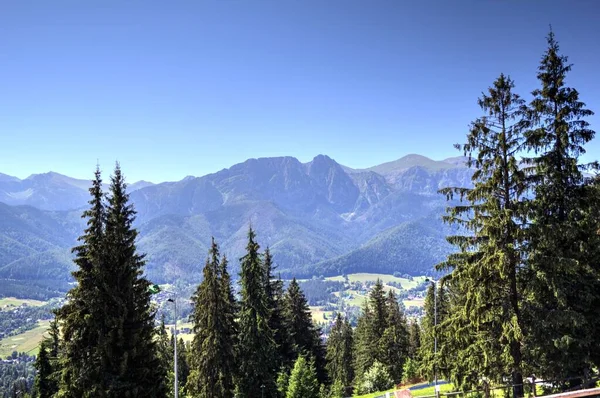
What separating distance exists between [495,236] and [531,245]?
2037 millimetres

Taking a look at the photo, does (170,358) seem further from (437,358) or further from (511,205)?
(511,205)

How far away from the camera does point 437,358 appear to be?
78.0 feet

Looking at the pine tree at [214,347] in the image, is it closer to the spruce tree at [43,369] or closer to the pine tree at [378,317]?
the spruce tree at [43,369]

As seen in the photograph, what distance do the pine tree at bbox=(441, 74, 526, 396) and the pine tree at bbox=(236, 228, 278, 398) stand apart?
23.8 metres

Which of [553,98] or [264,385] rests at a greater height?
[553,98]

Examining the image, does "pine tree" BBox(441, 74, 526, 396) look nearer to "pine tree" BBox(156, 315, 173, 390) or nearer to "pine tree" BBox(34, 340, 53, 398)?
"pine tree" BBox(156, 315, 173, 390)

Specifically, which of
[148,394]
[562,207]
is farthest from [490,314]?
[148,394]

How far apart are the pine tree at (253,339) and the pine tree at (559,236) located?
85.2 feet

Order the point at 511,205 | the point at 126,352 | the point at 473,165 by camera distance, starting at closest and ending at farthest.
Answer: the point at 511,205, the point at 473,165, the point at 126,352

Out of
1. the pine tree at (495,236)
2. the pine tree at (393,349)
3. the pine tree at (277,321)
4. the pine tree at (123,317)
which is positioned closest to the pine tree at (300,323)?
the pine tree at (277,321)

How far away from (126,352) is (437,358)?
17030 mm

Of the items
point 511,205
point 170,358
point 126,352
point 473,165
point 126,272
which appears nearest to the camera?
point 511,205

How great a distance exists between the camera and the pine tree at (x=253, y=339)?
133 feet

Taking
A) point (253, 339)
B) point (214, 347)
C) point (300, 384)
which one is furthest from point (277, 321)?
point (214, 347)
